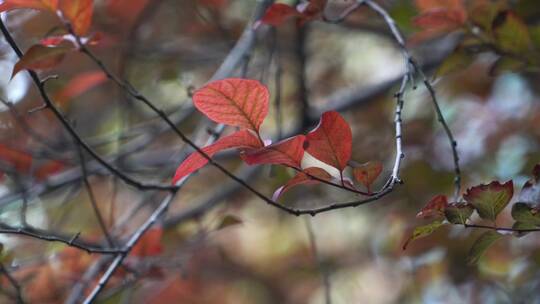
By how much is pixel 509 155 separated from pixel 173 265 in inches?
36.6

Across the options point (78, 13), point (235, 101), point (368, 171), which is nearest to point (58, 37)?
point (78, 13)

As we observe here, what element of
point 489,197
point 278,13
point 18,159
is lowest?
point 18,159

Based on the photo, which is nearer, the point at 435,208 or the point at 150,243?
the point at 435,208

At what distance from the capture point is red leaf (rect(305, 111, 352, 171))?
669 mm

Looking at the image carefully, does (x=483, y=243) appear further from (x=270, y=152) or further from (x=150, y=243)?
(x=150, y=243)

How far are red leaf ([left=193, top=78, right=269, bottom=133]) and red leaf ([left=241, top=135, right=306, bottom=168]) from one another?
33 mm

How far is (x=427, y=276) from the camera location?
1694 mm

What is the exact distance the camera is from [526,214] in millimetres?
682

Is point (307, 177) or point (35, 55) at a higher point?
point (35, 55)

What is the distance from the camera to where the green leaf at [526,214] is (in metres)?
0.68

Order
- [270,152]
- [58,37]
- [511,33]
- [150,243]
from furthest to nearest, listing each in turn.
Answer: [150,243], [511,33], [58,37], [270,152]

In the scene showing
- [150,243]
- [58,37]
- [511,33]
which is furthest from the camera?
[150,243]

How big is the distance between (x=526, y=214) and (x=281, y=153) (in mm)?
239

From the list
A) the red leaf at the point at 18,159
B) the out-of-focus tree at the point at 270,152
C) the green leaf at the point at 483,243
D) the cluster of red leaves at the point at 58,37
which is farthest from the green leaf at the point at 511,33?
the red leaf at the point at 18,159
